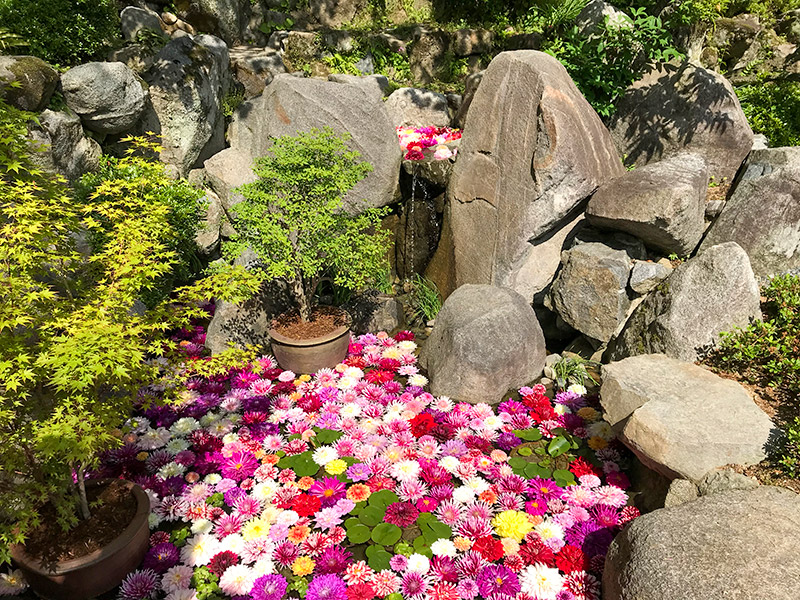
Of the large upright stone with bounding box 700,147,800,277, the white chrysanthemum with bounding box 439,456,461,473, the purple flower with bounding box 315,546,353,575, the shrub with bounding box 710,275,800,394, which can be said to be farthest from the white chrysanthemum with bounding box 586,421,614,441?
the purple flower with bounding box 315,546,353,575

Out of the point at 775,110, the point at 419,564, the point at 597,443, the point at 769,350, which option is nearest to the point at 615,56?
the point at 775,110

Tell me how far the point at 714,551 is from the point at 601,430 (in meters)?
2.13

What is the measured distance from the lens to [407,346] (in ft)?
21.4

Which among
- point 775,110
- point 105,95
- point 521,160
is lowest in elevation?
point 521,160

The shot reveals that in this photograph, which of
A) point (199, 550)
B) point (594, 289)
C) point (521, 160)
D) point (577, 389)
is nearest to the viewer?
point (199, 550)

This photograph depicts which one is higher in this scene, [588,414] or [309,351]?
[309,351]

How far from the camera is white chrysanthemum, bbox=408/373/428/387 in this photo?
18.9 ft

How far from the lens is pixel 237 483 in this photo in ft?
14.7

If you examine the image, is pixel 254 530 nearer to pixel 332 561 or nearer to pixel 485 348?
pixel 332 561

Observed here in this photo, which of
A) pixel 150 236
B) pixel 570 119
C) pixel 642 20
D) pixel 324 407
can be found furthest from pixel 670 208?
pixel 150 236

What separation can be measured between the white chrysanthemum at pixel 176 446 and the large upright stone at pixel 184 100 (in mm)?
4474

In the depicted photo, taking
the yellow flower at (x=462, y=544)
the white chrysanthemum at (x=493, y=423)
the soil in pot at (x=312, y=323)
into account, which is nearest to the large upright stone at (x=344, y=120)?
the soil in pot at (x=312, y=323)

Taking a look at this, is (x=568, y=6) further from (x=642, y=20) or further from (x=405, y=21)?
(x=642, y=20)

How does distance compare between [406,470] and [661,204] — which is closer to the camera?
[406,470]
